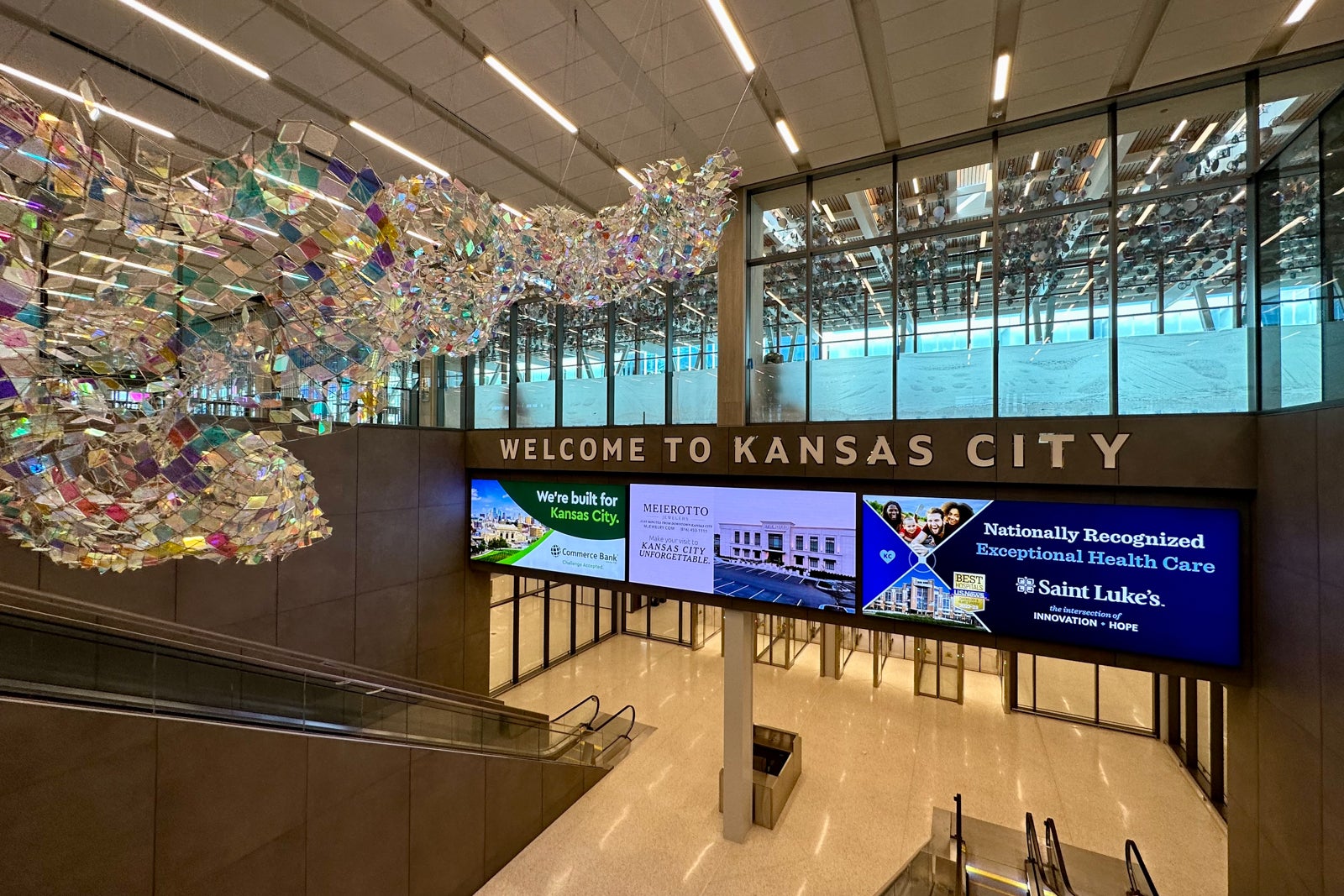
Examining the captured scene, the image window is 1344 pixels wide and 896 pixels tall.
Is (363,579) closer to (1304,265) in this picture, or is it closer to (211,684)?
(211,684)

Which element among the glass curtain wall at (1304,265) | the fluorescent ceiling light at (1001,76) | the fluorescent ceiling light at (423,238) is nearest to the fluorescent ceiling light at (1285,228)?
the glass curtain wall at (1304,265)

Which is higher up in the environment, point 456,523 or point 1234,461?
point 1234,461

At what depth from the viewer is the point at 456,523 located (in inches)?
340

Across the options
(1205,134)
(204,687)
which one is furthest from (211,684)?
(1205,134)

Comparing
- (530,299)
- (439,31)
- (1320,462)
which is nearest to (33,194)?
(439,31)

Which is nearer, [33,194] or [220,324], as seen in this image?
[33,194]

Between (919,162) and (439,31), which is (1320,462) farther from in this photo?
(439,31)

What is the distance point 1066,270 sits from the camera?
6000 millimetres

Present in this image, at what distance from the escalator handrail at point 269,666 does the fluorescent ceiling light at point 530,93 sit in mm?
5021

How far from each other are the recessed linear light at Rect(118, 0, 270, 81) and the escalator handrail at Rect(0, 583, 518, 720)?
166 inches

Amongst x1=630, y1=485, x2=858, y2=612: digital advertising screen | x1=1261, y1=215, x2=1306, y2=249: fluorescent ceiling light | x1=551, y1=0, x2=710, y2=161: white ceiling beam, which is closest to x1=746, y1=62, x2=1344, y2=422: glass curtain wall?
x1=1261, y1=215, x2=1306, y2=249: fluorescent ceiling light

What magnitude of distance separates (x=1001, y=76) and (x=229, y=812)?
30.8 ft

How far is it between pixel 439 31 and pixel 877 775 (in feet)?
32.3

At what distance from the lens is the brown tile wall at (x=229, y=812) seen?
3.83 meters
